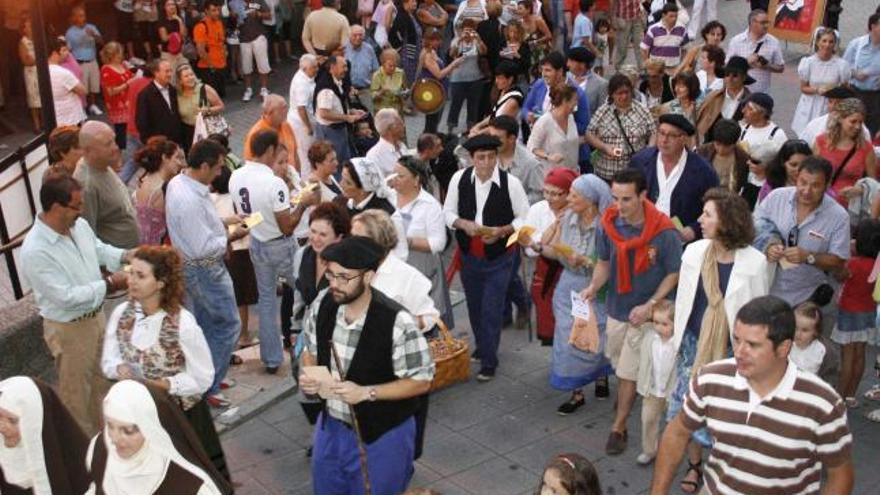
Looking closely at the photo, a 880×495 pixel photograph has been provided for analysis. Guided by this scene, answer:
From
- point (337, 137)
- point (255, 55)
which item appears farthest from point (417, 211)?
point (255, 55)

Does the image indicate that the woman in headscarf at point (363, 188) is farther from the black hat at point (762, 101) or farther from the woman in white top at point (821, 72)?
the woman in white top at point (821, 72)

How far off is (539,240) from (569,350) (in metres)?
0.81

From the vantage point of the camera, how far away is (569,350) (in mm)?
7727

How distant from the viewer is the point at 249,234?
8578 millimetres

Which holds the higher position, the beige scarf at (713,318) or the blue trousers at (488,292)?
the beige scarf at (713,318)

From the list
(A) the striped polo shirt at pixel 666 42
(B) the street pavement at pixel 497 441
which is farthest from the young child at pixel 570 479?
(A) the striped polo shirt at pixel 666 42

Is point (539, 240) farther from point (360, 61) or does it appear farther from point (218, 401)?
point (360, 61)

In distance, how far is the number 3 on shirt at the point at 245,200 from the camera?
8.21 meters

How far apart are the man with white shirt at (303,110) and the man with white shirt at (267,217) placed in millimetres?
3498

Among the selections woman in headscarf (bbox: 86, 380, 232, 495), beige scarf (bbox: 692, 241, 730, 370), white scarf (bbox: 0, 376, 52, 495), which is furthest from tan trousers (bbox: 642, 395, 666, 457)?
Answer: white scarf (bbox: 0, 376, 52, 495)

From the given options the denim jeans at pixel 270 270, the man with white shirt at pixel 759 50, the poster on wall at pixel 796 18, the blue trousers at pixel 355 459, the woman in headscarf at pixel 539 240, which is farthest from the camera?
the poster on wall at pixel 796 18

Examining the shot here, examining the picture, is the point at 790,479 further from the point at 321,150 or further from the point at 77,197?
the point at 321,150

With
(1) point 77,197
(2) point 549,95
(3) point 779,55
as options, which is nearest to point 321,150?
(1) point 77,197

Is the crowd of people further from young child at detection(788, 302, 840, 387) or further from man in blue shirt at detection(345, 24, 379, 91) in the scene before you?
man in blue shirt at detection(345, 24, 379, 91)
